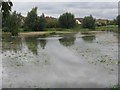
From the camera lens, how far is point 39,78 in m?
15.0

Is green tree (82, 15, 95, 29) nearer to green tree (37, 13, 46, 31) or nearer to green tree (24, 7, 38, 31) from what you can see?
green tree (37, 13, 46, 31)

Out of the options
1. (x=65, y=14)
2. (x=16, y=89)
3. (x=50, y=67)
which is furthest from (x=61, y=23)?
(x=16, y=89)

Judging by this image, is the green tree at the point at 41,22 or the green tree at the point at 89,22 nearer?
the green tree at the point at 41,22

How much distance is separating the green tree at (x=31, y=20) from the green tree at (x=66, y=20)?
22.8 metres

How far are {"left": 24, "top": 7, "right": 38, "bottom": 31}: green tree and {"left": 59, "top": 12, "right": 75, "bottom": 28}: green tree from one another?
2280 centimetres

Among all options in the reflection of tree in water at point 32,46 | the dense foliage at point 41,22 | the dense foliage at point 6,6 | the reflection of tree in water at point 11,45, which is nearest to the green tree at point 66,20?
the dense foliage at point 41,22

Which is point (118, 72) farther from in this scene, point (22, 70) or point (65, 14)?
point (65, 14)

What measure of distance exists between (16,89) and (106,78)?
511cm

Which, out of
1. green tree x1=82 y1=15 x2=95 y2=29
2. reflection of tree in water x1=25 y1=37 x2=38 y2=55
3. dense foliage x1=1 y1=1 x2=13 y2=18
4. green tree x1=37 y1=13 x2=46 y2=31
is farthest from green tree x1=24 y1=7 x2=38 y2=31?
dense foliage x1=1 y1=1 x2=13 y2=18

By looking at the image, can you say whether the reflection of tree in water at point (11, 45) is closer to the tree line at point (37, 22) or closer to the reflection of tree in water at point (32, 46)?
the reflection of tree in water at point (32, 46)

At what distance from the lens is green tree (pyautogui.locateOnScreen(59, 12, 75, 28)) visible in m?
118

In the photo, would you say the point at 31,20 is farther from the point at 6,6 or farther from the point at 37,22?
the point at 6,6

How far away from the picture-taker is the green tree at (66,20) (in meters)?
118

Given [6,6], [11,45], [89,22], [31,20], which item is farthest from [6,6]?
[89,22]
